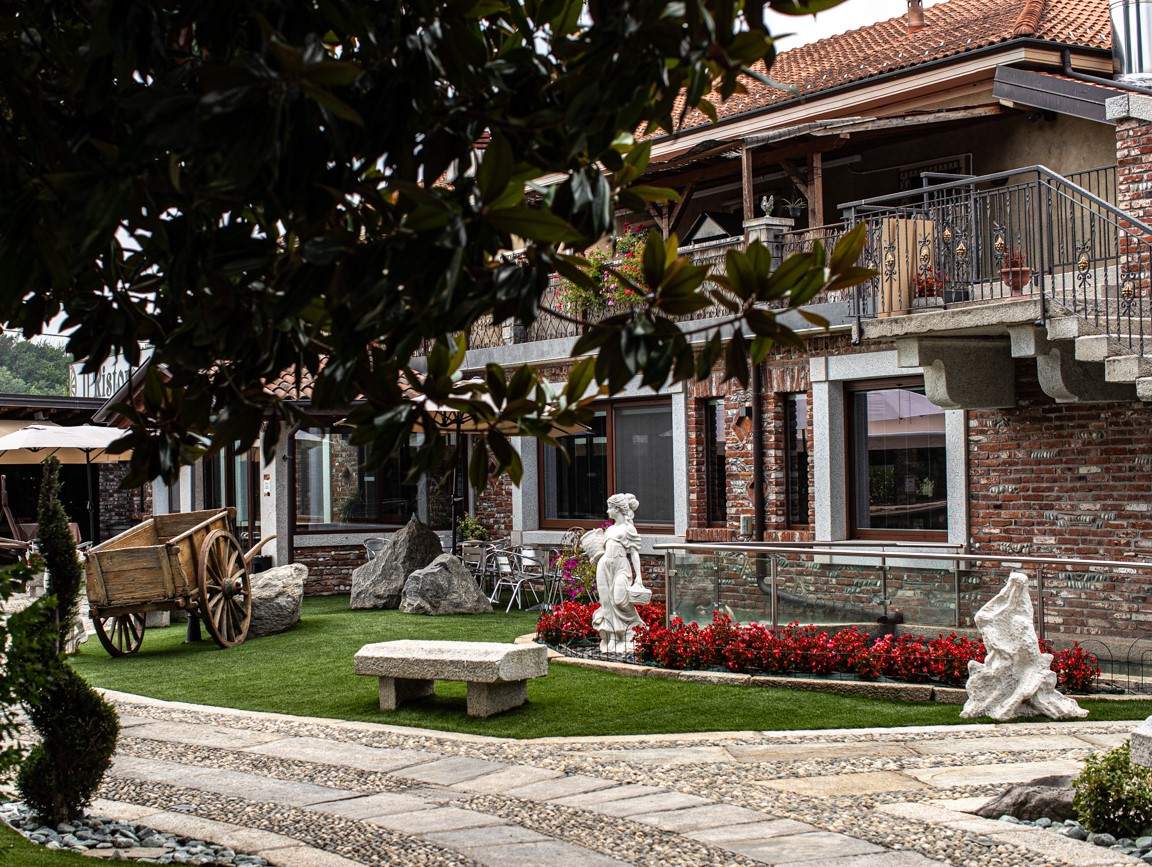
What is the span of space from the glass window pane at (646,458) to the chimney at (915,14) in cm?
651

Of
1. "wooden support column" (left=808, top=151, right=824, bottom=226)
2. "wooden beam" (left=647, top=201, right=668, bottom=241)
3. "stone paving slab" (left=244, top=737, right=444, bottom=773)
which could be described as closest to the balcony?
"wooden support column" (left=808, top=151, right=824, bottom=226)

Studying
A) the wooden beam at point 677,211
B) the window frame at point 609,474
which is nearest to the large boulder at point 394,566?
the window frame at point 609,474

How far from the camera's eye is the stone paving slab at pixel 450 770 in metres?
7.69

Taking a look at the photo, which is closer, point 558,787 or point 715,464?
point 558,787

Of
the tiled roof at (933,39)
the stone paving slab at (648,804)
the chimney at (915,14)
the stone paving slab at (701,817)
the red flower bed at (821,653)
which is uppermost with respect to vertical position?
the chimney at (915,14)

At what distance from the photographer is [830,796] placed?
22.8ft

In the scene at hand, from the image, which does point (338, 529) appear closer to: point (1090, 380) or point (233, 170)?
point (1090, 380)

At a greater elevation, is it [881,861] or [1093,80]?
[1093,80]

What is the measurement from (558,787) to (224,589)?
25.4ft

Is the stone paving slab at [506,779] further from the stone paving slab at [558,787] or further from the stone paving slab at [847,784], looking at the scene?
the stone paving slab at [847,784]

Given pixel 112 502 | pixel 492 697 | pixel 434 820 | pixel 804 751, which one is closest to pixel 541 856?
pixel 434 820

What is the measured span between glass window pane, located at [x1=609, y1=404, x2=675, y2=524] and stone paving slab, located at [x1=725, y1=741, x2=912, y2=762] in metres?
9.88

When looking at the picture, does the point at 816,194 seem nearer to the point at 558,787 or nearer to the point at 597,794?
the point at 558,787

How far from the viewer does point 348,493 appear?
20859 mm
